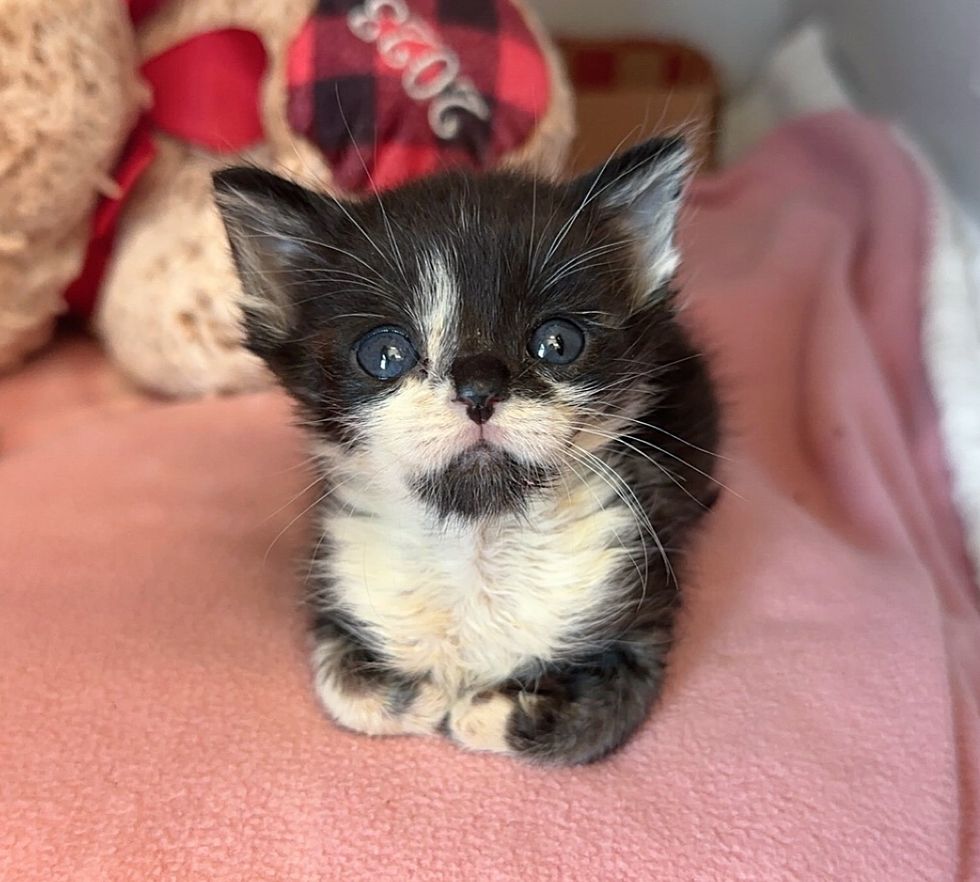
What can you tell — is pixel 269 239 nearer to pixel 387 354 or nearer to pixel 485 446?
pixel 387 354

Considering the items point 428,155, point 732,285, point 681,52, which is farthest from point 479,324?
point 681,52

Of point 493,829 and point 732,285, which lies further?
point 732,285

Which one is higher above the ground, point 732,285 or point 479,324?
point 479,324

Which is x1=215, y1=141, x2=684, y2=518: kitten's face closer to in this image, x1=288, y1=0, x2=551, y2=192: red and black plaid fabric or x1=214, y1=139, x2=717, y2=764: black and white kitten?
x1=214, y1=139, x2=717, y2=764: black and white kitten

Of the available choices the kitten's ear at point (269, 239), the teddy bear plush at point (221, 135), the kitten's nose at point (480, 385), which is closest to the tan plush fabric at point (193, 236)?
the teddy bear plush at point (221, 135)

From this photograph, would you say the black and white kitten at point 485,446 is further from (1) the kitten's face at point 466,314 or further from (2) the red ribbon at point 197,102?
(2) the red ribbon at point 197,102

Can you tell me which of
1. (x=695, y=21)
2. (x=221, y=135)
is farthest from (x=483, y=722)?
(x=695, y=21)

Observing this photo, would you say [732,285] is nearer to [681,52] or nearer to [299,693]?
[681,52]

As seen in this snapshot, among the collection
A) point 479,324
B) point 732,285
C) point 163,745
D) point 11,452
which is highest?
point 479,324

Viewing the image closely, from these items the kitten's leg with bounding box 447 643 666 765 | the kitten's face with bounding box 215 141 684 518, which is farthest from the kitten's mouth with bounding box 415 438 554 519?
the kitten's leg with bounding box 447 643 666 765

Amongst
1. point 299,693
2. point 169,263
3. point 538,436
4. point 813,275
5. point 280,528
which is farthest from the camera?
point 813,275
